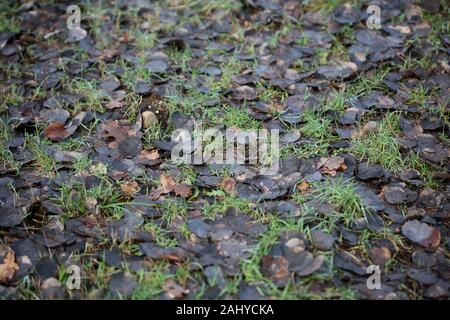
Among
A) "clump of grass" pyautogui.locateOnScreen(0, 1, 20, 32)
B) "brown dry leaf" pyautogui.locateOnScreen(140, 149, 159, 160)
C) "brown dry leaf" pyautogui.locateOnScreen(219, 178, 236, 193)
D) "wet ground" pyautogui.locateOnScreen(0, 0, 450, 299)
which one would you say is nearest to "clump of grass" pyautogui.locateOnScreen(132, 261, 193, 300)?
"wet ground" pyautogui.locateOnScreen(0, 0, 450, 299)

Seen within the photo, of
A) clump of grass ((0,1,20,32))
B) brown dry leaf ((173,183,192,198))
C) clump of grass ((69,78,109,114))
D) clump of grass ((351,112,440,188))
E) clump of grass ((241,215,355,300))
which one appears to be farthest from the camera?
clump of grass ((0,1,20,32))

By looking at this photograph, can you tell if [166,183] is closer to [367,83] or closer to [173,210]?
[173,210]

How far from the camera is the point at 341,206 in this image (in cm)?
232

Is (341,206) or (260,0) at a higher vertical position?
(260,0)

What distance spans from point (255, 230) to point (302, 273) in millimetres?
297

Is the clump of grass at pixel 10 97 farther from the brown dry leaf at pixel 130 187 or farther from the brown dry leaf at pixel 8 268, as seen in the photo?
the brown dry leaf at pixel 8 268

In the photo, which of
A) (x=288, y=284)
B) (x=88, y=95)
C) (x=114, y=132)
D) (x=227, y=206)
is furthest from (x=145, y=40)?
(x=288, y=284)

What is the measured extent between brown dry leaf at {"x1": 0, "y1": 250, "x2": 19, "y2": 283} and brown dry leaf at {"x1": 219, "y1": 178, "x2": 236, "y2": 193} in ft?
3.20

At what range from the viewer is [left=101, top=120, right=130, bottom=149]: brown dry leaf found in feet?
8.85

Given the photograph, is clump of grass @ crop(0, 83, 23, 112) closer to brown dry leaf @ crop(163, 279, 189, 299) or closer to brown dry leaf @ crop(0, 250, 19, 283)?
brown dry leaf @ crop(0, 250, 19, 283)

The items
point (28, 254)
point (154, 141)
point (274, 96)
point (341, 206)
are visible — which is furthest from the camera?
point (274, 96)
